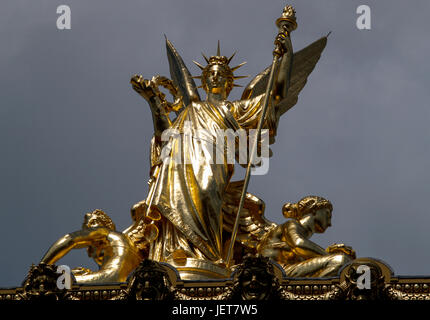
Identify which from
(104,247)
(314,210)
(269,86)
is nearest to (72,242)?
(104,247)

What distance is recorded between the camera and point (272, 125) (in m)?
27.3

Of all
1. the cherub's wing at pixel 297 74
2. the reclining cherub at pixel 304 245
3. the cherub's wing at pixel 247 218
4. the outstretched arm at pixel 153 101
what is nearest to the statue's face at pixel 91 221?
the cherub's wing at pixel 247 218

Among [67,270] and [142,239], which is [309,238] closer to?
[142,239]

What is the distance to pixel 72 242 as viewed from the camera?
2477 centimetres

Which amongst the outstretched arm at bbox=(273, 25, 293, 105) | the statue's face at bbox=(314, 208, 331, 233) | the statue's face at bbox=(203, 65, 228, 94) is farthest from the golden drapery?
the statue's face at bbox=(314, 208, 331, 233)

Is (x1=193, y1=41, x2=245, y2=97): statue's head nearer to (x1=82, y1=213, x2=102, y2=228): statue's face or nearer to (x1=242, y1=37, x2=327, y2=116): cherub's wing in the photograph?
(x1=242, y1=37, x2=327, y2=116): cherub's wing

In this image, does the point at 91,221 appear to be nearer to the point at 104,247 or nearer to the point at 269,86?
the point at 104,247

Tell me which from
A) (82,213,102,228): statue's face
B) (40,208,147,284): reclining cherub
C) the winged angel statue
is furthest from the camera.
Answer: (82,213,102,228): statue's face

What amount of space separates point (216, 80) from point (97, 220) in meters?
4.06

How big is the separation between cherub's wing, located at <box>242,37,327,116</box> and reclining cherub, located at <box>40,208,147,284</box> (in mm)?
4085

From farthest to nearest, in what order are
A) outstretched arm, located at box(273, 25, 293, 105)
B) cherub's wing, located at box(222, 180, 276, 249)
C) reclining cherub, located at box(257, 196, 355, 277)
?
outstretched arm, located at box(273, 25, 293, 105)
cherub's wing, located at box(222, 180, 276, 249)
reclining cherub, located at box(257, 196, 355, 277)

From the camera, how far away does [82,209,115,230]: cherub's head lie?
25.3 m

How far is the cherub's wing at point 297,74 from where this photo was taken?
28422 millimetres
